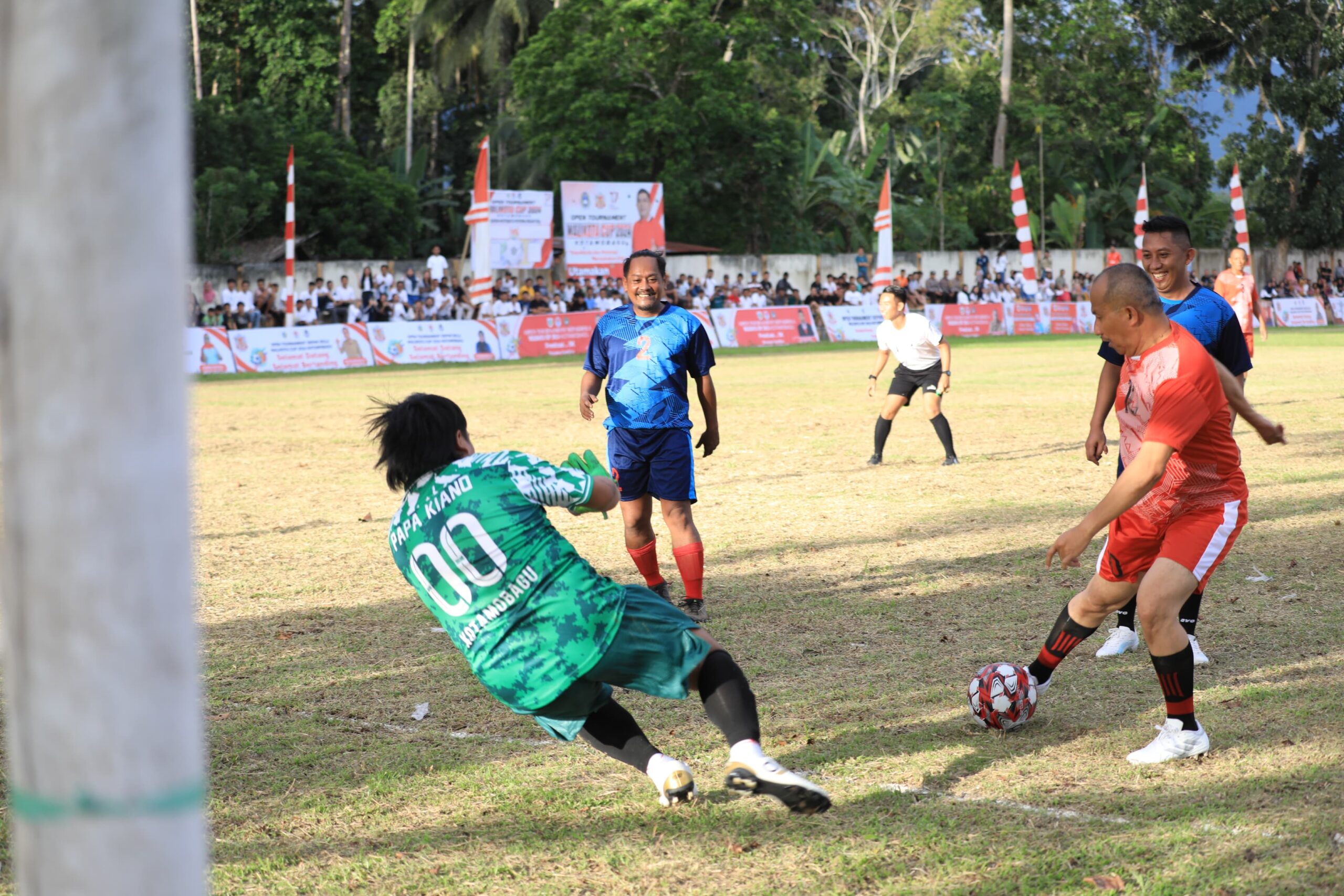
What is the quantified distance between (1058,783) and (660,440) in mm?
3169

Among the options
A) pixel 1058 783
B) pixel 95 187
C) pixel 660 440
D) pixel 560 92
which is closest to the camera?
pixel 95 187

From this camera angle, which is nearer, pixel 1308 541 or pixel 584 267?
pixel 1308 541

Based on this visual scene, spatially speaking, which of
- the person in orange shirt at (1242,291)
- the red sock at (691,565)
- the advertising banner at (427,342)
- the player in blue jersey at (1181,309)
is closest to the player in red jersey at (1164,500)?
the player in blue jersey at (1181,309)

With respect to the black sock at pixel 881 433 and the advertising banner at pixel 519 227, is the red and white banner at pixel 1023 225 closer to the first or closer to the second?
the advertising banner at pixel 519 227

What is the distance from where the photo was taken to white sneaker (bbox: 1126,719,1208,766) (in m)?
4.65

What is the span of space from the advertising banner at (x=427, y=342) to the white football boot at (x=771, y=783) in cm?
2613

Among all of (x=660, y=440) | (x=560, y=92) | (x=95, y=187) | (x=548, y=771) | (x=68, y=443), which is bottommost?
(x=548, y=771)

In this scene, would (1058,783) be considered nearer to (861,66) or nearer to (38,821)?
(38,821)

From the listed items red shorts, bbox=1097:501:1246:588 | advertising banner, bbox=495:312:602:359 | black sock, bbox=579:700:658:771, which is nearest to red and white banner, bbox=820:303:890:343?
advertising banner, bbox=495:312:602:359

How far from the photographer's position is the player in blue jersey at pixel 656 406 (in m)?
7.01

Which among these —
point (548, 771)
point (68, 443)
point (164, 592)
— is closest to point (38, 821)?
point (164, 592)

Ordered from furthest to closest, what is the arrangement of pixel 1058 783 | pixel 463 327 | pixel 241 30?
pixel 241 30 → pixel 463 327 → pixel 1058 783

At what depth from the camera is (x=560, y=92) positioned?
139ft

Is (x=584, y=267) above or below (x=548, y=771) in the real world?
above
